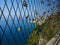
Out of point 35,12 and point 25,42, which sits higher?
point 35,12

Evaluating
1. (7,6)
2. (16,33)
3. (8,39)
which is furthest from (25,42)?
(7,6)

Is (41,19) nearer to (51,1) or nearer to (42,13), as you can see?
(42,13)

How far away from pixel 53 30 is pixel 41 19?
0.35 metres

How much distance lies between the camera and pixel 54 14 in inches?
205

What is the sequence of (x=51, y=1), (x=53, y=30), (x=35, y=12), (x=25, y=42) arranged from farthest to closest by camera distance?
(x=51, y=1) → (x=53, y=30) → (x=35, y=12) → (x=25, y=42)

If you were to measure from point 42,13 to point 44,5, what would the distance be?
245 millimetres

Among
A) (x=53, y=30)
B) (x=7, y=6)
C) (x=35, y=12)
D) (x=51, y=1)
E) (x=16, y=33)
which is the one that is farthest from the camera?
(x=51, y=1)

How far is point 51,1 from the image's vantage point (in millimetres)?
5215

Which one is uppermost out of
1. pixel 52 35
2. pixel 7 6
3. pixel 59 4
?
pixel 7 6

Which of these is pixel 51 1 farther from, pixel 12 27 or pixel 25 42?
pixel 12 27

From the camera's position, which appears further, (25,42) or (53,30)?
(53,30)

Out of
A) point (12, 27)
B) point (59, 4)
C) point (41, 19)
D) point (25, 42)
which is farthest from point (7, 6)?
point (59, 4)

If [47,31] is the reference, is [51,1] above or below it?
above

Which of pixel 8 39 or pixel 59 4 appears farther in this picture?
pixel 59 4
